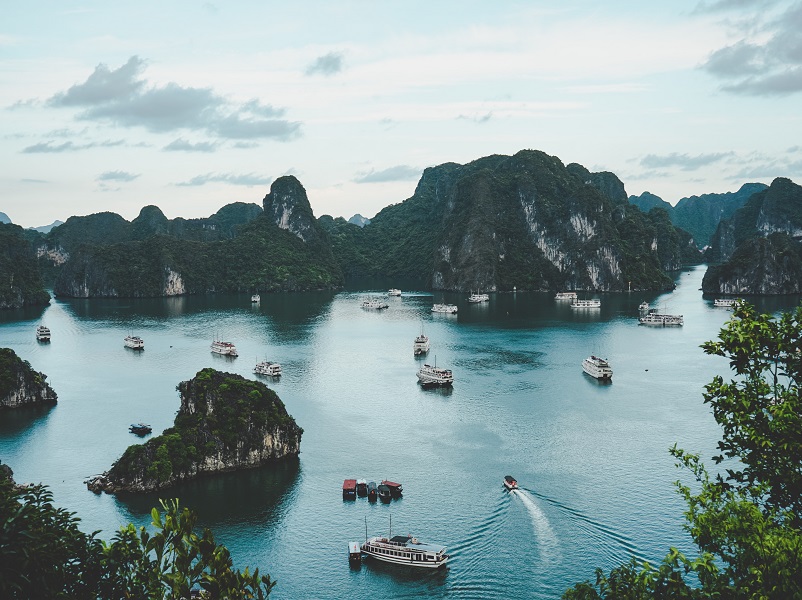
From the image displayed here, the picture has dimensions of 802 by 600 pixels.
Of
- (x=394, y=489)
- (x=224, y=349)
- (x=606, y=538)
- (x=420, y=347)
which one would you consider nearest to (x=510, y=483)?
(x=394, y=489)

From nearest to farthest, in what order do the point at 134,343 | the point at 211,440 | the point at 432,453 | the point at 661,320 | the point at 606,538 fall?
the point at 606,538 → the point at 211,440 → the point at 432,453 → the point at 134,343 → the point at 661,320

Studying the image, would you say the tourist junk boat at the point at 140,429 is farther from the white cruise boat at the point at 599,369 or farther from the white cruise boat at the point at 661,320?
the white cruise boat at the point at 661,320

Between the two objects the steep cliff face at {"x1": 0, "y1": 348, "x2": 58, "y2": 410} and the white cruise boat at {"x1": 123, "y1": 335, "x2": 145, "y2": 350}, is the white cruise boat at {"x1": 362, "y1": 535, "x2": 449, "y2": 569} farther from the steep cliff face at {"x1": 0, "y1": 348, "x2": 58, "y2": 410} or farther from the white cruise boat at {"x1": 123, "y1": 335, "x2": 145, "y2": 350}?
the white cruise boat at {"x1": 123, "y1": 335, "x2": 145, "y2": 350}

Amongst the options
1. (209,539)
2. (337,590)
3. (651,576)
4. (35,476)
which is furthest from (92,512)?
(651,576)

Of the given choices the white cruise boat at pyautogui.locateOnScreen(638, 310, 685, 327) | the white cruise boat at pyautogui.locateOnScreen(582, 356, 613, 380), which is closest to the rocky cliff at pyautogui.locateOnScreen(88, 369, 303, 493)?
the white cruise boat at pyautogui.locateOnScreen(582, 356, 613, 380)

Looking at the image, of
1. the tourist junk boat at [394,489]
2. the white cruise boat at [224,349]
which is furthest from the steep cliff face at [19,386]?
the tourist junk boat at [394,489]

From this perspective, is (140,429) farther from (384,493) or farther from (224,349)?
(224,349)
